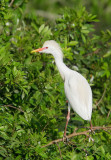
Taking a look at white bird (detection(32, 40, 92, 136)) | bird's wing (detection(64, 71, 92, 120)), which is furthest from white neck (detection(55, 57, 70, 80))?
bird's wing (detection(64, 71, 92, 120))

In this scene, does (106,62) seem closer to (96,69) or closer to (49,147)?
(96,69)

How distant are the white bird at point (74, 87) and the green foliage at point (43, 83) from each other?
0.10 m

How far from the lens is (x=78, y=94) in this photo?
2957 millimetres

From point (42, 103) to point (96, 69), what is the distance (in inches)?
39.6

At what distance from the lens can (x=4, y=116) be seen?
98.9 inches

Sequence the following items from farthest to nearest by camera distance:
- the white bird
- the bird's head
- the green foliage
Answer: the bird's head < the white bird < the green foliage

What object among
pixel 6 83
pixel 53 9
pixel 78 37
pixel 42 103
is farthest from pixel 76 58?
pixel 6 83

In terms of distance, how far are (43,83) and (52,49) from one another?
0.37 meters

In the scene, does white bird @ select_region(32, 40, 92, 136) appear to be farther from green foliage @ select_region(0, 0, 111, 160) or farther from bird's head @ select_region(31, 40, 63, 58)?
green foliage @ select_region(0, 0, 111, 160)

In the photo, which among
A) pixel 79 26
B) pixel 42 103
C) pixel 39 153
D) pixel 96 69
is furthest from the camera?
pixel 96 69

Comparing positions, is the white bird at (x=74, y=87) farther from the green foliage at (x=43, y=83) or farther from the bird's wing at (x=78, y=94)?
the green foliage at (x=43, y=83)

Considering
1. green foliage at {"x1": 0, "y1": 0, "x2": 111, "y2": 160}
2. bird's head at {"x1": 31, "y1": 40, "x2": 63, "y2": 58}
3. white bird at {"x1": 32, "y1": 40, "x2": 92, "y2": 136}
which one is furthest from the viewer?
bird's head at {"x1": 31, "y1": 40, "x2": 63, "y2": 58}

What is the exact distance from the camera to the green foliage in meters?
2.61

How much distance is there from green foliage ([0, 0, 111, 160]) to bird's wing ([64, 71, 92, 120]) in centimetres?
13
